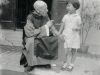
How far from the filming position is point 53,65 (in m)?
4.72

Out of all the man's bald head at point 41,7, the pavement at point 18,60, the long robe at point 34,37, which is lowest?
the pavement at point 18,60

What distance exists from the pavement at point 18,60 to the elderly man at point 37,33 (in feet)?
0.69

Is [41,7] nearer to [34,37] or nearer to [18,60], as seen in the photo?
[34,37]

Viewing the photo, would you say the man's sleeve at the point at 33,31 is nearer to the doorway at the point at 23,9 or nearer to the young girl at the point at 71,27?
the young girl at the point at 71,27

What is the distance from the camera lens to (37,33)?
14.5ft

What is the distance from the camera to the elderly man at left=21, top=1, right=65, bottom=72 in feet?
14.5

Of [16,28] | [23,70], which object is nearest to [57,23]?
[16,28]

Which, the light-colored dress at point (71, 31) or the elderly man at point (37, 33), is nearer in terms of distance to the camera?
the elderly man at point (37, 33)

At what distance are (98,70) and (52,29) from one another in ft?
4.22

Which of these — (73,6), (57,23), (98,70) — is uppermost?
(73,6)

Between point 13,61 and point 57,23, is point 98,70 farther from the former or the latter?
point 57,23

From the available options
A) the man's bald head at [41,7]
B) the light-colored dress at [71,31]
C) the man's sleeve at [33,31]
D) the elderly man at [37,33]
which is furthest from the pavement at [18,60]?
the man's bald head at [41,7]

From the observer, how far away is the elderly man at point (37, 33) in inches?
174

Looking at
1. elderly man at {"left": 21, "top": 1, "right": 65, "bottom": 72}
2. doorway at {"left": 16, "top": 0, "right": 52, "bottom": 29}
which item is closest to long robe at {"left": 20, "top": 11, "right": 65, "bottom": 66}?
elderly man at {"left": 21, "top": 1, "right": 65, "bottom": 72}
